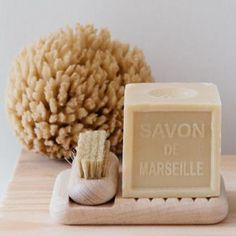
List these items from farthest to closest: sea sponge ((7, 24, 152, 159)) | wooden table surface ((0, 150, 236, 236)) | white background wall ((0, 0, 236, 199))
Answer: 1. white background wall ((0, 0, 236, 199))
2. sea sponge ((7, 24, 152, 159))
3. wooden table surface ((0, 150, 236, 236))

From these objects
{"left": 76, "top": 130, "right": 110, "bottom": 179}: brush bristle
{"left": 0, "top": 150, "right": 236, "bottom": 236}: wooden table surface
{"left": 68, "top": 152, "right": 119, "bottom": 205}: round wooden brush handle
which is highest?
{"left": 76, "top": 130, "right": 110, "bottom": 179}: brush bristle

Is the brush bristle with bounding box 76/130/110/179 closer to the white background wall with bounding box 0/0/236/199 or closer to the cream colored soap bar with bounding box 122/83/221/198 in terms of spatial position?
the cream colored soap bar with bounding box 122/83/221/198

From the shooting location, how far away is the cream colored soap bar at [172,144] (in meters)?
0.81

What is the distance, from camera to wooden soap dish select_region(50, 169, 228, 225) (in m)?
0.81

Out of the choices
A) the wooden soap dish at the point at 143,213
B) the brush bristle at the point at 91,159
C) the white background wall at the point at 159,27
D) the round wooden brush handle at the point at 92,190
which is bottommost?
the wooden soap dish at the point at 143,213

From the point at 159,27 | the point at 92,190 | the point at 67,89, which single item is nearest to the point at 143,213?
the point at 92,190

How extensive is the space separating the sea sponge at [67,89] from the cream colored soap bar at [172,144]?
0.54 feet

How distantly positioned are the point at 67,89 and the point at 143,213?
25 cm

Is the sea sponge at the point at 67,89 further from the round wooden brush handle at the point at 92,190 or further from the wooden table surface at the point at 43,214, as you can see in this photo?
the round wooden brush handle at the point at 92,190

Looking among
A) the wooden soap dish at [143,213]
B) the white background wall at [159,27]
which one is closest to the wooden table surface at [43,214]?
the wooden soap dish at [143,213]

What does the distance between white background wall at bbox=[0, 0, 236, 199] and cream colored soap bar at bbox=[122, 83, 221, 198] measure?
1.07 feet

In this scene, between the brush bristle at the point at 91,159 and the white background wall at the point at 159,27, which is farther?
the white background wall at the point at 159,27

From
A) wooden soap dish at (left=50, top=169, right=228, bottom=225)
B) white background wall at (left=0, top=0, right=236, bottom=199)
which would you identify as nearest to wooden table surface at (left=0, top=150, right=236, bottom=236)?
wooden soap dish at (left=50, top=169, right=228, bottom=225)

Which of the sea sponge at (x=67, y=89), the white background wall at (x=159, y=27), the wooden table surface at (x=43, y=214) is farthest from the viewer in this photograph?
the white background wall at (x=159, y=27)
